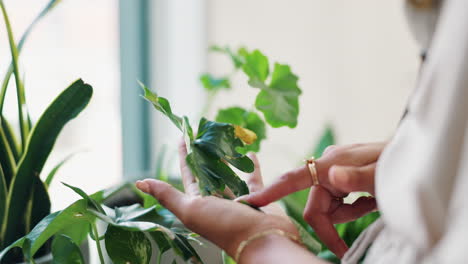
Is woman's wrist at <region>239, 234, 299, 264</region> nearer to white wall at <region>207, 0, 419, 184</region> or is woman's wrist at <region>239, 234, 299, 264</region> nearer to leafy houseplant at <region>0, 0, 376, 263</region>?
leafy houseplant at <region>0, 0, 376, 263</region>

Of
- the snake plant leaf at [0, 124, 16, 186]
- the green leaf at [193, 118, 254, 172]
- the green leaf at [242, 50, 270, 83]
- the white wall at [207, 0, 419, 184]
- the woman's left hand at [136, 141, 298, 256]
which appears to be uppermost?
the green leaf at [242, 50, 270, 83]

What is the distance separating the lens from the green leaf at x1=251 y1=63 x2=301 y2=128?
865 millimetres

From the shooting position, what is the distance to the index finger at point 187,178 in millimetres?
643

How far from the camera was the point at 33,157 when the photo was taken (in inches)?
30.9

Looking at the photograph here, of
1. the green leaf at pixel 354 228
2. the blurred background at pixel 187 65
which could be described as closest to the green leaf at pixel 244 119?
the green leaf at pixel 354 228

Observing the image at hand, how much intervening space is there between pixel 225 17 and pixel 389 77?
2.13ft

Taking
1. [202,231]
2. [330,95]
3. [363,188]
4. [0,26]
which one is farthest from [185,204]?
[330,95]

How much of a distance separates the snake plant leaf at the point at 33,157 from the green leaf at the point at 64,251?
12cm

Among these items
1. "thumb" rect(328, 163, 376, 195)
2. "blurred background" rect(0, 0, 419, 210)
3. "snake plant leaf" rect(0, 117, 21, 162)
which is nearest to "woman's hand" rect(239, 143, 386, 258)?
"thumb" rect(328, 163, 376, 195)

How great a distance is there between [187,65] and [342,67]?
59 cm

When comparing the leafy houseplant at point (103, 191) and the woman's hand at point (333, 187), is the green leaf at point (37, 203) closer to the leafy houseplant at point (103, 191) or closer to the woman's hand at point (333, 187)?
the leafy houseplant at point (103, 191)

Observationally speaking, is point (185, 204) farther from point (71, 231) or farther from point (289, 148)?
point (289, 148)

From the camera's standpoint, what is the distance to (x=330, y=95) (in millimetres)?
2281

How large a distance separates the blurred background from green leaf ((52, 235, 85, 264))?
96cm
